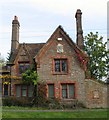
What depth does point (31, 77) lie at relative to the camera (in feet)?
119

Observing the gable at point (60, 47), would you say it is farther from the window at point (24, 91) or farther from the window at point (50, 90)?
the window at point (24, 91)

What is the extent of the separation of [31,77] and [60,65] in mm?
3853

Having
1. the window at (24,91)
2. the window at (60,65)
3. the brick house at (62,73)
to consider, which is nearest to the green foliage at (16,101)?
the window at (24,91)

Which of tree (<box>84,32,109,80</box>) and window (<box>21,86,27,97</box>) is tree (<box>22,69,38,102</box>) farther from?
tree (<box>84,32,109,80</box>)

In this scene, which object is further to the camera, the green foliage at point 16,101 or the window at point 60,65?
the window at point 60,65

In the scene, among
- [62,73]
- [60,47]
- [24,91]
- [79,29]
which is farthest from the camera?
[79,29]

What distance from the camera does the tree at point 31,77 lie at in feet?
118

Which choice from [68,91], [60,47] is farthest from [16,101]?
[60,47]

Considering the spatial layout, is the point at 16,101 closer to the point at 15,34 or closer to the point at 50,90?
the point at 50,90

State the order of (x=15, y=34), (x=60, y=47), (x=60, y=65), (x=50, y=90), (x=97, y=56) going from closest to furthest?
(x=50, y=90) < (x=60, y=65) < (x=60, y=47) < (x=15, y=34) < (x=97, y=56)

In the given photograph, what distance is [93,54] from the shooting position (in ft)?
182

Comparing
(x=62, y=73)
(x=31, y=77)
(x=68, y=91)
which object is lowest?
(x=68, y=91)

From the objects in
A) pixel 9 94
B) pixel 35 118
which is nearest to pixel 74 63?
pixel 9 94

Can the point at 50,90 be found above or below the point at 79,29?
below
